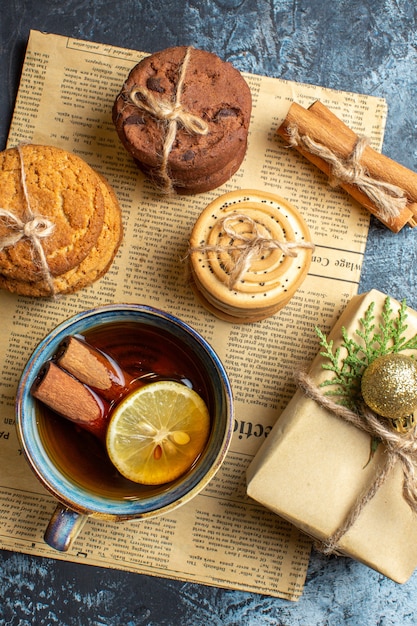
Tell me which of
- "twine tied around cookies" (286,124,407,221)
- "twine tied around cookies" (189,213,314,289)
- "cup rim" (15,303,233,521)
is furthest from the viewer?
"twine tied around cookies" (286,124,407,221)

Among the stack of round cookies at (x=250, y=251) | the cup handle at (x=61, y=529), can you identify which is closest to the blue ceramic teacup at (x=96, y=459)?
the cup handle at (x=61, y=529)

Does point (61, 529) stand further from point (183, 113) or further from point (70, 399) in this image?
point (183, 113)

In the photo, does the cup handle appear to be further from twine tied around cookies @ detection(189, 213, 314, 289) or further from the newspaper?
twine tied around cookies @ detection(189, 213, 314, 289)

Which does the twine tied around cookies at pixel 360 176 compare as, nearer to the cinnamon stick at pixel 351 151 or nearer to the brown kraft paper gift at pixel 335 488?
the cinnamon stick at pixel 351 151

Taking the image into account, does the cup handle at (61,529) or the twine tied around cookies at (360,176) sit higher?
the twine tied around cookies at (360,176)

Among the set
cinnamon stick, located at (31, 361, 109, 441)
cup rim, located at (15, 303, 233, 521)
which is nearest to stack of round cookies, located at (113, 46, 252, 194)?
cup rim, located at (15, 303, 233, 521)

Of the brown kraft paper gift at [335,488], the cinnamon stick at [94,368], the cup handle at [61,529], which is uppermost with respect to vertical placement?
the cinnamon stick at [94,368]
